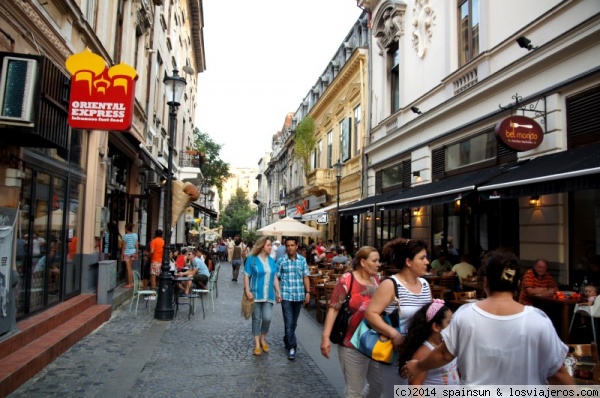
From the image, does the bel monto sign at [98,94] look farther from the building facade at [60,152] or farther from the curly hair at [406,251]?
the curly hair at [406,251]

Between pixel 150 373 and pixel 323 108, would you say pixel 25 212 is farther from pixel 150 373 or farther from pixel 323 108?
pixel 323 108

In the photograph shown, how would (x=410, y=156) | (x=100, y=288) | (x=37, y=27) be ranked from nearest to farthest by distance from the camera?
(x=37, y=27) < (x=100, y=288) < (x=410, y=156)

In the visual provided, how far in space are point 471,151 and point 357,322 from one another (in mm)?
10268

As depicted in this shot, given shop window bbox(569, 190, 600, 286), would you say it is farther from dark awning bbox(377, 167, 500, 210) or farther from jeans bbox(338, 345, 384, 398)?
jeans bbox(338, 345, 384, 398)

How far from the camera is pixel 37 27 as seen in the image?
6.54 m

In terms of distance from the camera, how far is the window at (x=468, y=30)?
12672 mm

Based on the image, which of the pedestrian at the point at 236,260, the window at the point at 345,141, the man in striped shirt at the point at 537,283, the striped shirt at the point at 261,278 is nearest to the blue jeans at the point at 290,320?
the striped shirt at the point at 261,278

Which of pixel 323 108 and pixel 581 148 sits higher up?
pixel 323 108

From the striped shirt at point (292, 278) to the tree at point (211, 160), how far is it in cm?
3236

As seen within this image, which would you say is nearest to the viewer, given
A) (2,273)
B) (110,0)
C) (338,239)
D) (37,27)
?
(2,273)

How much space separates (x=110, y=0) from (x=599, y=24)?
10147 mm

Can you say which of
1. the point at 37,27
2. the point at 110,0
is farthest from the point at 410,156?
the point at 37,27

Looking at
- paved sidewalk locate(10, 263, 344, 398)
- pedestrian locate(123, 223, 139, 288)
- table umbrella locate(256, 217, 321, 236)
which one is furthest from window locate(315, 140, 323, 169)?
paved sidewalk locate(10, 263, 344, 398)

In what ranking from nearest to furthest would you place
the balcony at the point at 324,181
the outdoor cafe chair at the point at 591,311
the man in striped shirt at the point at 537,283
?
the outdoor cafe chair at the point at 591,311, the man in striped shirt at the point at 537,283, the balcony at the point at 324,181
